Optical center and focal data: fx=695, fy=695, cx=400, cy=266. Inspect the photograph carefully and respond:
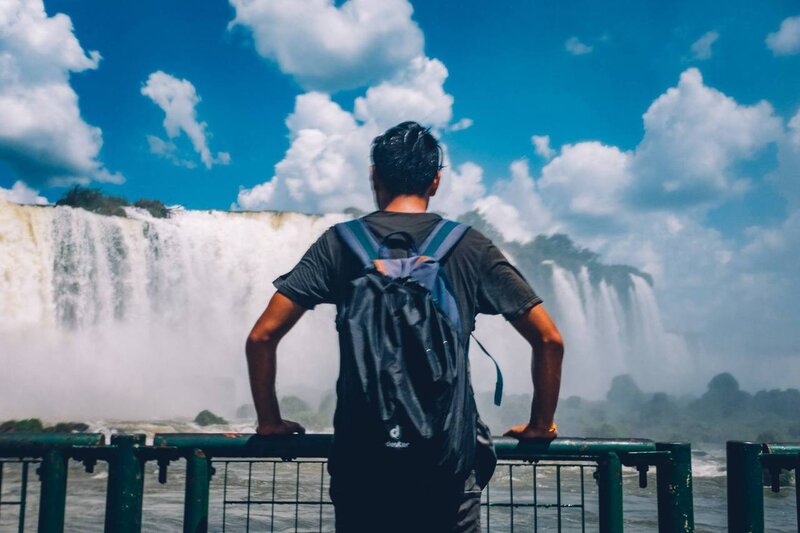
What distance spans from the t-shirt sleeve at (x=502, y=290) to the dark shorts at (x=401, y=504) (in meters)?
0.50

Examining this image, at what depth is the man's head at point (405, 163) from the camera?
2.25 m

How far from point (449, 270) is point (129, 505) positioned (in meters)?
1.29

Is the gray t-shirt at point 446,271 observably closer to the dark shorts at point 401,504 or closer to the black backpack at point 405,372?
the black backpack at point 405,372

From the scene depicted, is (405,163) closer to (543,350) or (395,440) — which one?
(543,350)

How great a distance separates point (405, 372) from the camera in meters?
1.80

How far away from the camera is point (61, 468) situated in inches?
91.0

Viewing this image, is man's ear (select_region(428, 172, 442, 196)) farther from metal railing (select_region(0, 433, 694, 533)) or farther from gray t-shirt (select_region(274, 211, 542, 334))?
metal railing (select_region(0, 433, 694, 533))

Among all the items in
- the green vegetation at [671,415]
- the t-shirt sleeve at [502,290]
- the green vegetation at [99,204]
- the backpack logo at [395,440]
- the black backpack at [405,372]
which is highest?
the green vegetation at [99,204]

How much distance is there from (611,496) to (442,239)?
42.4 inches

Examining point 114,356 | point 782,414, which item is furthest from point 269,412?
point 782,414

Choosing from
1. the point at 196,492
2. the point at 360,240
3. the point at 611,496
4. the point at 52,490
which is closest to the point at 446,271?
the point at 360,240

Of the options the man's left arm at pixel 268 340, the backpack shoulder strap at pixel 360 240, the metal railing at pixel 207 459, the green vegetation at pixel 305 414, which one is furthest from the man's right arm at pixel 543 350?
the green vegetation at pixel 305 414

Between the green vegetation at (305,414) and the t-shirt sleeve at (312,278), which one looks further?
the green vegetation at (305,414)

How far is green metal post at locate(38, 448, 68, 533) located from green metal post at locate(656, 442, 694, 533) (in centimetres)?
201
